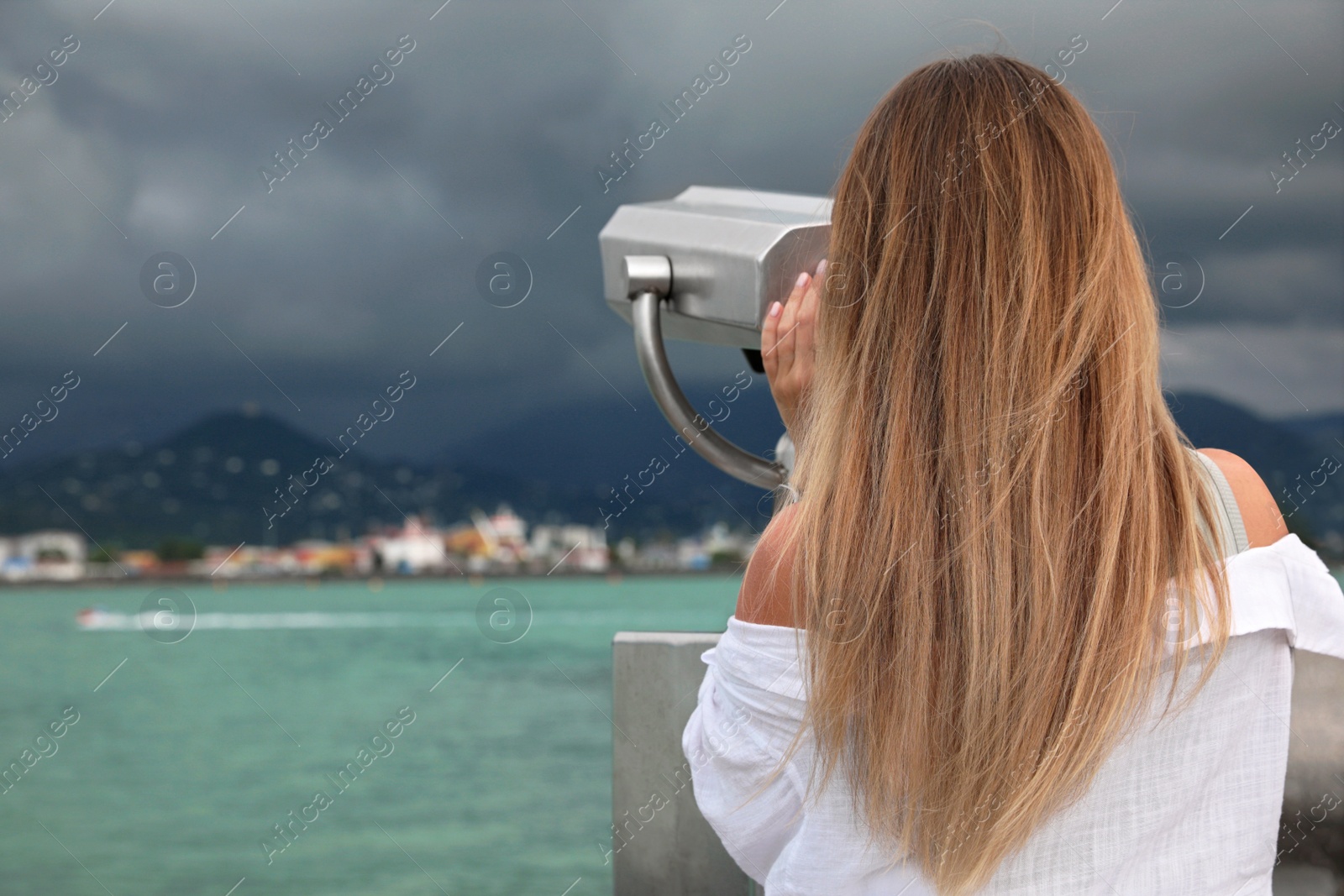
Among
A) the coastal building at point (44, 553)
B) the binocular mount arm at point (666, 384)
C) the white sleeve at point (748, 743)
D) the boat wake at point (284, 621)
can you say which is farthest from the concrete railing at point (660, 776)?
the boat wake at point (284, 621)

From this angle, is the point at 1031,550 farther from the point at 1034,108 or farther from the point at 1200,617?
the point at 1034,108

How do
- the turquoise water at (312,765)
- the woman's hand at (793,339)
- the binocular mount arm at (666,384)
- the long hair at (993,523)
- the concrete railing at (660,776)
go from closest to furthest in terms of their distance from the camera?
the long hair at (993,523)
the woman's hand at (793,339)
the binocular mount arm at (666,384)
the concrete railing at (660,776)
the turquoise water at (312,765)

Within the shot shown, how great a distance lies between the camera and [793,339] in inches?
40.3

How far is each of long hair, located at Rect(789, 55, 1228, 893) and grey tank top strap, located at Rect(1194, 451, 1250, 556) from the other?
13mm

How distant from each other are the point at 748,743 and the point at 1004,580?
10.0 inches

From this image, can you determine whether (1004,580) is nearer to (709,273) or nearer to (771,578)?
(771,578)

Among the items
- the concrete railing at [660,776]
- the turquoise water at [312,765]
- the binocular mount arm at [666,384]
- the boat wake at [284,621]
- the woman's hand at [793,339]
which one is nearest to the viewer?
the woman's hand at [793,339]

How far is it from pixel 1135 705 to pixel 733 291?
545 millimetres

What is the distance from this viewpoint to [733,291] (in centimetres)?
110

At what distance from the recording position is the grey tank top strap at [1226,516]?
847mm

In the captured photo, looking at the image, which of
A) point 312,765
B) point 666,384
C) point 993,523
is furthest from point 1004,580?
point 312,765

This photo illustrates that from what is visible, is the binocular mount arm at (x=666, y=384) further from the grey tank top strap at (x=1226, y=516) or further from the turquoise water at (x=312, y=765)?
the turquoise water at (x=312, y=765)

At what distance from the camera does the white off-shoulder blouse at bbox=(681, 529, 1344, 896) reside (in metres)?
0.85

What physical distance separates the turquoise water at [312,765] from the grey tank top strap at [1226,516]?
1849 mm
